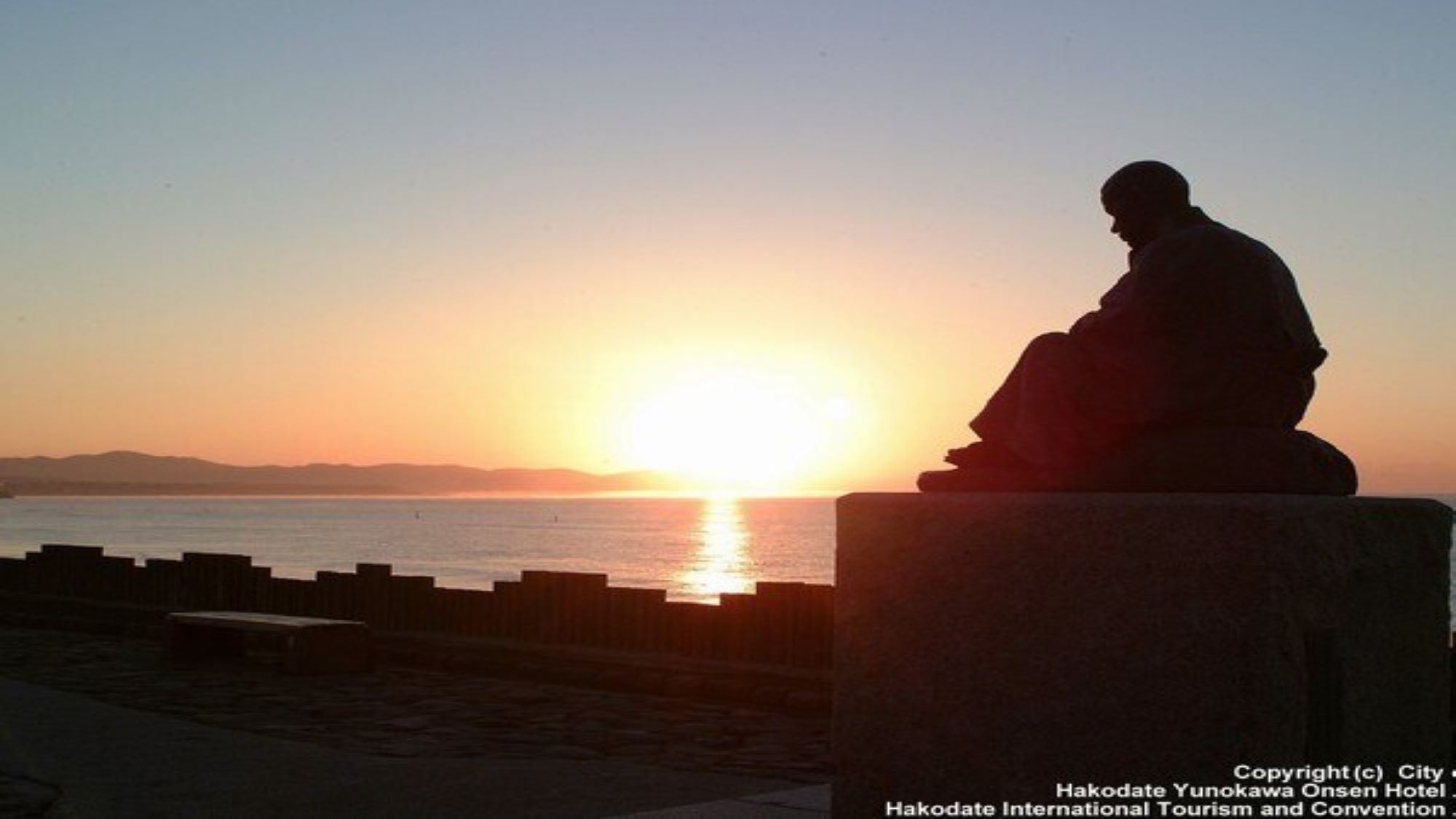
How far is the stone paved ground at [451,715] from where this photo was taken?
33.1 feet

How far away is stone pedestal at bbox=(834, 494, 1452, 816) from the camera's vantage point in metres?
4.91

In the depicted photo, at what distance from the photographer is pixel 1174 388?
5.56 metres

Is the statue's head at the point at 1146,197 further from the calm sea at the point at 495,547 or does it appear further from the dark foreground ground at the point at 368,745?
the calm sea at the point at 495,547

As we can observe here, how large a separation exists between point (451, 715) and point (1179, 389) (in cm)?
771

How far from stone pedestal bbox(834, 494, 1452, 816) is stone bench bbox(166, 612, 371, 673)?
9.70 metres

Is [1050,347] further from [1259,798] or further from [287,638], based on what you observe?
[287,638]

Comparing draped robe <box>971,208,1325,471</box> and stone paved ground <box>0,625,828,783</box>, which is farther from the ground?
draped robe <box>971,208,1325,471</box>

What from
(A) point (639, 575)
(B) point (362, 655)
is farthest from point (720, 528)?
(B) point (362, 655)

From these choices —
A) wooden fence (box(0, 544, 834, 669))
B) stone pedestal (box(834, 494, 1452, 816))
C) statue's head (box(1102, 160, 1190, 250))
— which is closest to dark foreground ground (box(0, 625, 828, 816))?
wooden fence (box(0, 544, 834, 669))

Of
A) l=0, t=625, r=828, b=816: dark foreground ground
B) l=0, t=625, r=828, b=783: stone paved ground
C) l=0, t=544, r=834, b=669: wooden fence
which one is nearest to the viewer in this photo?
l=0, t=625, r=828, b=816: dark foreground ground

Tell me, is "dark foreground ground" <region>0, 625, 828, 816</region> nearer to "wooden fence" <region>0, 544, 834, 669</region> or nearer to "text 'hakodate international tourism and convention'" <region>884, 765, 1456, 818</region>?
"wooden fence" <region>0, 544, 834, 669</region>

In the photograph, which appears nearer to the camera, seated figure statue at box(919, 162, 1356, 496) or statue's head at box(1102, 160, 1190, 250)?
seated figure statue at box(919, 162, 1356, 496)

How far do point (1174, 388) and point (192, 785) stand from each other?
5679 millimetres

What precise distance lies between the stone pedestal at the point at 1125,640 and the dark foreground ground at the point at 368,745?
258cm
